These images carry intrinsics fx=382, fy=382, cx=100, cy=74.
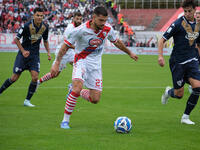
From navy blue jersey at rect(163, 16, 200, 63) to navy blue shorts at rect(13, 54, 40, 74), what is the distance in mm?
3672

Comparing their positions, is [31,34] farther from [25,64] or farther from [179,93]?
→ [179,93]

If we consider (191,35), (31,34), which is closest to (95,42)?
(191,35)

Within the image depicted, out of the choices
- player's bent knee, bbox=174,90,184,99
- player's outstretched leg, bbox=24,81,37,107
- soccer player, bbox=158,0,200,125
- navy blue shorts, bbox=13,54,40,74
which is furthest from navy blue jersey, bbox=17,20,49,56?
player's bent knee, bbox=174,90,184,99

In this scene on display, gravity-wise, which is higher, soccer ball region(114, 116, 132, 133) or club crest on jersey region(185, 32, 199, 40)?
club crest on jersey region(185, 32, 199, 40)

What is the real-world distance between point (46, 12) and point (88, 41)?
35734 millimetres

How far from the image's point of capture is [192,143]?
6.04 metres

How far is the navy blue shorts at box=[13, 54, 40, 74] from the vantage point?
962cm

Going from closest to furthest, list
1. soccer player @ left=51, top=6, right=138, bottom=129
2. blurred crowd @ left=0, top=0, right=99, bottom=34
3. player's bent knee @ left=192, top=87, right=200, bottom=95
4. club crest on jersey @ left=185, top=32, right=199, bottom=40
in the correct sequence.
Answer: soccer player @ left=51, top=6, right=138, bottom=129, player's bent knee @ left=192, top=87, right=200, bottom=95, club crest on jersey @ left=185, top=32, right=199, bottom=40, blurred crowd @ left=0, top=0, right=99, bottom=34

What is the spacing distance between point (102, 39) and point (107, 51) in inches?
1178

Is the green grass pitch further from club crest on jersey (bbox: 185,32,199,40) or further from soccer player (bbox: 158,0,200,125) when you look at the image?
club crest on jersey (bbox: 185,32,199,40)

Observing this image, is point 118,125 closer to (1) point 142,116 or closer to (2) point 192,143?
(2) point 192,143

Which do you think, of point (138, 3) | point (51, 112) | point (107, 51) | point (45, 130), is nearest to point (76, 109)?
point (51, 112)

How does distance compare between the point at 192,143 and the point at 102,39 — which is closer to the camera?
the point at 192,143

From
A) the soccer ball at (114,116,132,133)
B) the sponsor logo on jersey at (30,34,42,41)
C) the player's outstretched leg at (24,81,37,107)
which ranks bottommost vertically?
the player's outstretched leg at (24,81,37,107)
